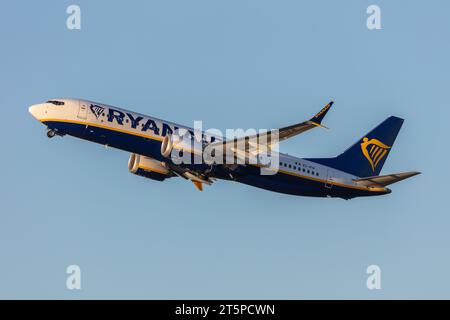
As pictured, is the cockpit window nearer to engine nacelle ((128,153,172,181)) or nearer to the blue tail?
engine nacelle ((128,153,172,181))

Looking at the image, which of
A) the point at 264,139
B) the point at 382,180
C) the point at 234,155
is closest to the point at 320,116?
the point at 264,139

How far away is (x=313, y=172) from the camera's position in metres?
77.8

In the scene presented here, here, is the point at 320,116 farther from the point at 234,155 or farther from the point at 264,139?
the point at 234,155

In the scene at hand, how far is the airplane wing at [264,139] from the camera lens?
63625 mm

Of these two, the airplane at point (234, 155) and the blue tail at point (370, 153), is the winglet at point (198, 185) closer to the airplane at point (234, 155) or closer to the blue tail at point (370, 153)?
the airplane at point (234, 155)

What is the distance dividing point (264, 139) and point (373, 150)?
55.9 feet

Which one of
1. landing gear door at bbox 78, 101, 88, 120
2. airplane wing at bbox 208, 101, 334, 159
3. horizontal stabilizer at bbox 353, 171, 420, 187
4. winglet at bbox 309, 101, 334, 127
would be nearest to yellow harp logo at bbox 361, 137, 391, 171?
horizontal stabilizer at bbox 353, 171, 420, 187

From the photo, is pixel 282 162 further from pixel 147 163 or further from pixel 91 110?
pixel 91 110

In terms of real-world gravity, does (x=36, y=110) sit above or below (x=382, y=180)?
above

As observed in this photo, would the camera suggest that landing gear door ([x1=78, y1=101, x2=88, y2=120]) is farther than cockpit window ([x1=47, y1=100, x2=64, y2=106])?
No

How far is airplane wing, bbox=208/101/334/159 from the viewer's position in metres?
63.6

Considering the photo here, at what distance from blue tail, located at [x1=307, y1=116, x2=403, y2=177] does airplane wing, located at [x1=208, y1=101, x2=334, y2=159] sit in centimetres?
970

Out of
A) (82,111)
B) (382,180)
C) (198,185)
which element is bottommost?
(198,185)

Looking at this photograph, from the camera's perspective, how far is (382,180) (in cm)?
7650
